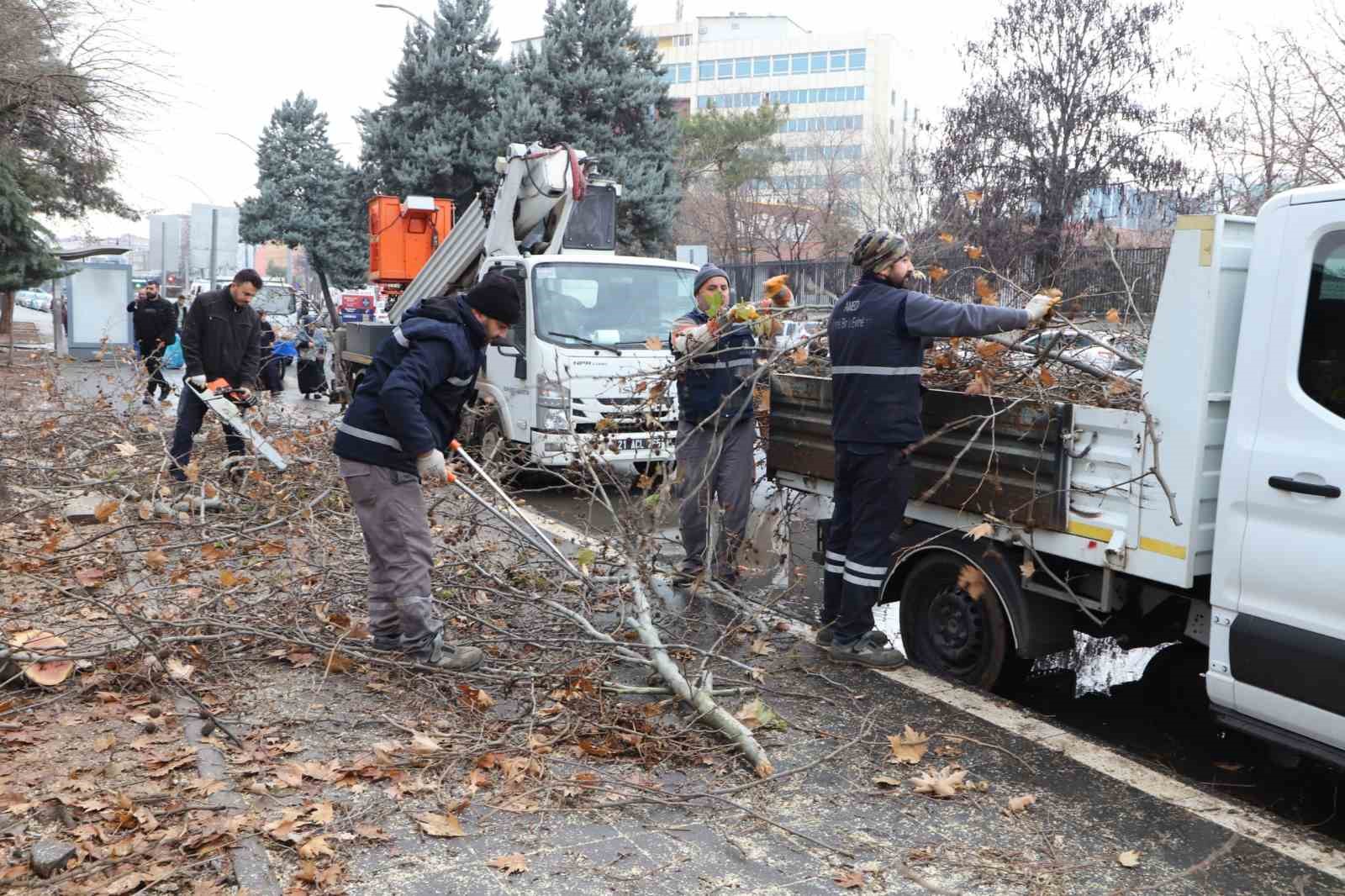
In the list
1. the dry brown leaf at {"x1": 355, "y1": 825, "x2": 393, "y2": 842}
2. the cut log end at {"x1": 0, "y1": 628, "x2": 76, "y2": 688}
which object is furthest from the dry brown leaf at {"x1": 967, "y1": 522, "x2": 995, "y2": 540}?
the cut log end at {"x1": 0, "y1": 628, "x2": 76, "y2": 688}

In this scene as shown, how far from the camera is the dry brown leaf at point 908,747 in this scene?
4234mm

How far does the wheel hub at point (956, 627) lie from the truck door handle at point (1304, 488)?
1616mm

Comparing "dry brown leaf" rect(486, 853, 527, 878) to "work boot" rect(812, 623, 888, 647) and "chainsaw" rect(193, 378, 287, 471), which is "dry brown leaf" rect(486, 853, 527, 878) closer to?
"work boot" rect(812, 623, 888, 647)

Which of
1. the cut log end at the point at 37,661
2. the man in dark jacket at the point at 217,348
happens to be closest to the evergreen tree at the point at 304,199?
the man in dark jacket at the point at 217,348

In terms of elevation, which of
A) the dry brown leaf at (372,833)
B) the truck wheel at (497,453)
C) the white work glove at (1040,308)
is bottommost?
the dry brown leaf at (372,833)

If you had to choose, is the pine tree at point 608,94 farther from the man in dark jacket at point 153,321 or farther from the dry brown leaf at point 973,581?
the dry brown leaf at point 973,581

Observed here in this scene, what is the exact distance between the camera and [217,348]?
926 centimetres

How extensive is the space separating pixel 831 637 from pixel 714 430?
1.55 meters

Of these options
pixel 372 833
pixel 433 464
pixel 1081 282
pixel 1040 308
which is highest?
pixel 1081 282

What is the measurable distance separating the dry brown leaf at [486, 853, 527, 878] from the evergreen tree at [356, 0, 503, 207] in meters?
24.0

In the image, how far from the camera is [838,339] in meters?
5.34

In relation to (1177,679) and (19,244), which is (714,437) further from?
(19,244)

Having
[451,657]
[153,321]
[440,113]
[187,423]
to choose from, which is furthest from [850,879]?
[440,113]

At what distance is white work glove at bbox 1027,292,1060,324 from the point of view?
4.70m
